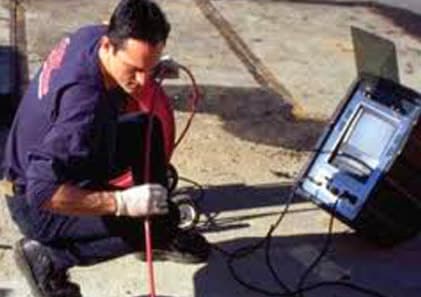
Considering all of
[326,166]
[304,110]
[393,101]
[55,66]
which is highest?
[55,66]

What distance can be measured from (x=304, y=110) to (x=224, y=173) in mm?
1256

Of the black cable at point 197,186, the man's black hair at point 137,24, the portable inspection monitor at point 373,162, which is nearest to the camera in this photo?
the man's black hair at point 137,24

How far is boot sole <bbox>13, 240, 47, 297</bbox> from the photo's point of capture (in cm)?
372

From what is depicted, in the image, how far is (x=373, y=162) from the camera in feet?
14.4

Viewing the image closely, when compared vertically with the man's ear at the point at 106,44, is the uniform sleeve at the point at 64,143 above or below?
below

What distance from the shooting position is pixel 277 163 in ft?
17.6

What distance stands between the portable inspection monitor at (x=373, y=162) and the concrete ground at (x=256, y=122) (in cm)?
19

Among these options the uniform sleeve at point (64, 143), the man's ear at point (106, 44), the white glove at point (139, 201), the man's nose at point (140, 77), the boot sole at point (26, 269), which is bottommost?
the boot sole at point (26, 269)

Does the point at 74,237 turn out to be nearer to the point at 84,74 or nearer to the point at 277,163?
the point at 84,74

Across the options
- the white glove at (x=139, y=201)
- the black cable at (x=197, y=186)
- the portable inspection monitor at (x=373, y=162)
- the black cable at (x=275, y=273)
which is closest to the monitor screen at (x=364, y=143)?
the portable inspection monitor at (x=373, y=162)

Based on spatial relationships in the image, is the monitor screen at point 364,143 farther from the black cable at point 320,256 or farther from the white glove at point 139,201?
the white glove at point 139,201

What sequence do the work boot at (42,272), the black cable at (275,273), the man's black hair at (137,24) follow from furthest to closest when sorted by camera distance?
the black cable at (275,273), the work boot at (42,272), the man's black hair at (137,24)

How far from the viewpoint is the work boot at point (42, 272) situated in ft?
12.1

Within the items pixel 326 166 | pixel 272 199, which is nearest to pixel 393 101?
pixel 326 166
